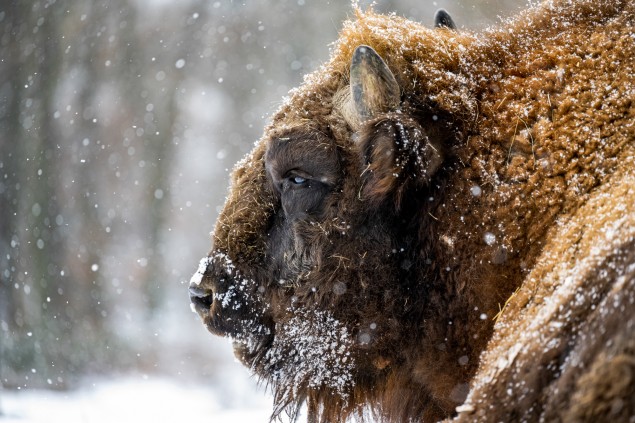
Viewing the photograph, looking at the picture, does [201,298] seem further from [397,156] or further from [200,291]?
[397,156]

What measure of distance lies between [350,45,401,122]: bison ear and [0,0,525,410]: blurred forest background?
9.24 m

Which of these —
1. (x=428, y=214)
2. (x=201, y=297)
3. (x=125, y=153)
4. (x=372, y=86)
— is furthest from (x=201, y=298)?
(x=125, y=153)

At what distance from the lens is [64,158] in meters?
13.9

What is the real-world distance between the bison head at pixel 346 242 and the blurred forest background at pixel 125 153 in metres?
→ 8.78

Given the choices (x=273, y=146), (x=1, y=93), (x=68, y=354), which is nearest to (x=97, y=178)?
(x=1, y=93)

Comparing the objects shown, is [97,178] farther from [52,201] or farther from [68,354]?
[68,354]

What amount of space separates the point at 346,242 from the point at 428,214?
0.38 m

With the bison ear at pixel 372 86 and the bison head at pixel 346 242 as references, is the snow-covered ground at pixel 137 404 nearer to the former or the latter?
the bison head at pixel 346 242

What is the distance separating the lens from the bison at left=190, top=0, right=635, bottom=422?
2.16 m

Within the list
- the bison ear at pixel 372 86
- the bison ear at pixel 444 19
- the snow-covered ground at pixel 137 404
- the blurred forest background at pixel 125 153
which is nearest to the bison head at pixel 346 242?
the bison ear at pixel 372 86

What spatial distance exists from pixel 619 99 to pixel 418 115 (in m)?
0.78

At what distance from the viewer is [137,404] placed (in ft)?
31.4

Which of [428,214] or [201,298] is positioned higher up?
[201,298]

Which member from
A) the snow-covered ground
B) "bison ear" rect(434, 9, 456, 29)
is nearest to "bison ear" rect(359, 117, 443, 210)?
"bison ear" rect(434, 9, 456, 29)
